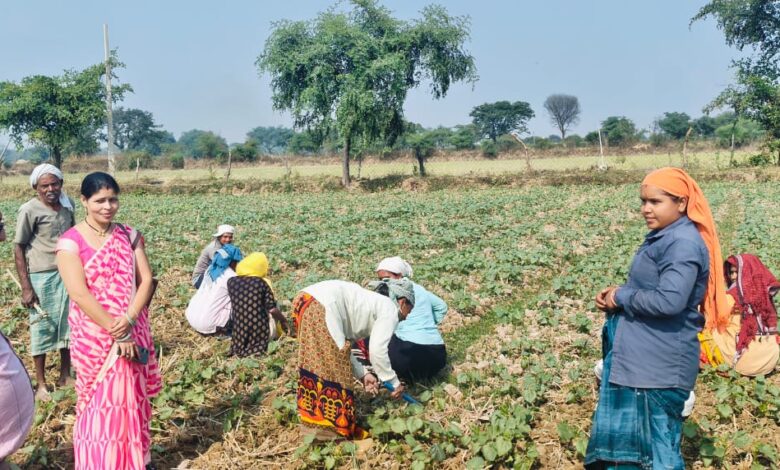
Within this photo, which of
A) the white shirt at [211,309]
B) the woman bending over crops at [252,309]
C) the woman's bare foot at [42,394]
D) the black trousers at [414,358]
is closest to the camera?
the woman's bare foot at [42,394]

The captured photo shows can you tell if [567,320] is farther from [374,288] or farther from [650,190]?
[650,190]

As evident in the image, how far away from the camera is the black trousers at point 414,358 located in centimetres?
529

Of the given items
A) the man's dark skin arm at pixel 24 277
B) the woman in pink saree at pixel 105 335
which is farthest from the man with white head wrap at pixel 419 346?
the man's dark skin arm at pixel 24 277

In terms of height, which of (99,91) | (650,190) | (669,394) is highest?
(99,91)

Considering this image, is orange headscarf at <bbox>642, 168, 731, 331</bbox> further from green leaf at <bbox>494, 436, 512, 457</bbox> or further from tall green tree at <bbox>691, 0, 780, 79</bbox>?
tall green tree at <bbox>691, 0, 780, 79</bbox>

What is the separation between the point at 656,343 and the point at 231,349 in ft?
13.7

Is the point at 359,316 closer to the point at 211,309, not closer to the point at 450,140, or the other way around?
the point at 211,309

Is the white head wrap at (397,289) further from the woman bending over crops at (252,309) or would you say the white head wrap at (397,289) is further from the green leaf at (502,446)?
the woman bending over crops at (252,309)

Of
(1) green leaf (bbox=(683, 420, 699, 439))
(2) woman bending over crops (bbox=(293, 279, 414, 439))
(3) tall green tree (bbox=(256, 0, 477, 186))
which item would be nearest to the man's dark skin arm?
(2) woman bending over crops (bbox=(293, 279, 414, 439))

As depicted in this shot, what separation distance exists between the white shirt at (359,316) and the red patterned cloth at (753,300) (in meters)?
3.16

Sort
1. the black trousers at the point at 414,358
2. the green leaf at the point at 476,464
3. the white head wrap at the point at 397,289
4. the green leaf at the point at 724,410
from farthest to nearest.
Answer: the black trousers at the point at 414,358 < the white head wrap at the point at 397,289 < the green leaf at the point at 724,410 < the green leaf at the point at 476,464

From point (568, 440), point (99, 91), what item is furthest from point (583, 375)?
point (99, 91)

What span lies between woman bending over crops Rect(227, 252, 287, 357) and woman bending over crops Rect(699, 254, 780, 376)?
380cm

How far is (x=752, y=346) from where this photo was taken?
5.37m
